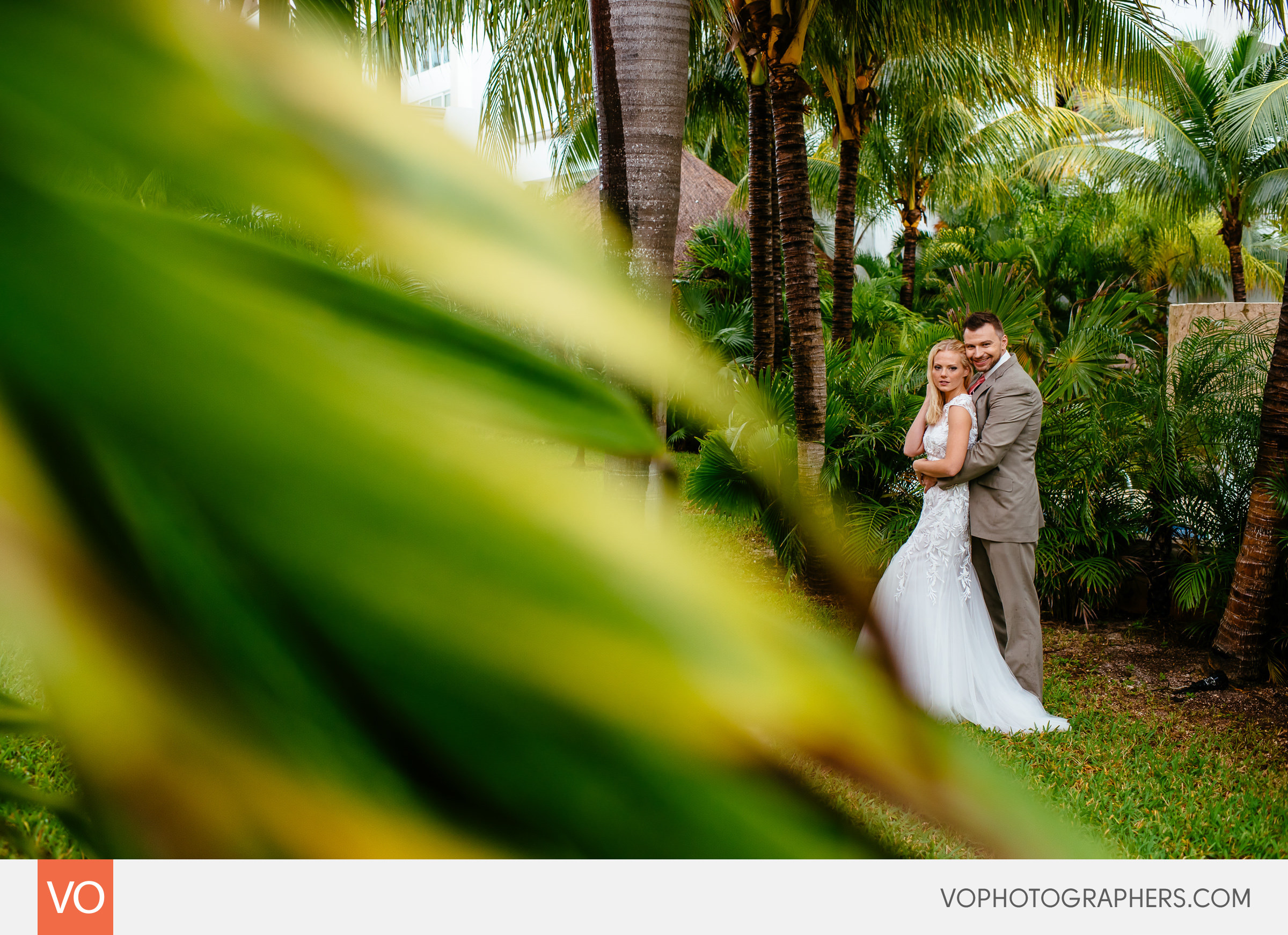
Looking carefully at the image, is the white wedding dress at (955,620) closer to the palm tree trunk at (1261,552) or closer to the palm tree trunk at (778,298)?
the palm tree trunk at (1261,552)

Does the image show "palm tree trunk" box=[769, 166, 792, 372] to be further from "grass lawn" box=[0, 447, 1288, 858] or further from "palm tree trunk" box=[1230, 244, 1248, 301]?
"palm tree trunk" box=[1230, 244, 1248, 301]

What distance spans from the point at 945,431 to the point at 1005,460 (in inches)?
10.8

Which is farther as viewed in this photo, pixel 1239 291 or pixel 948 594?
pixel 1239 291

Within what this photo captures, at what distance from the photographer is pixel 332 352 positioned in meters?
0.11

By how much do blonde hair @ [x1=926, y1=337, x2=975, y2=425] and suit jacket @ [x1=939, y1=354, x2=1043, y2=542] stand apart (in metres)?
0.10

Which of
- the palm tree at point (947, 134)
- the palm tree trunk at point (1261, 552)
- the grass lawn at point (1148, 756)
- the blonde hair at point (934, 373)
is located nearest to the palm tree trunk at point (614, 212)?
the grass lawn at point (1148, 756)

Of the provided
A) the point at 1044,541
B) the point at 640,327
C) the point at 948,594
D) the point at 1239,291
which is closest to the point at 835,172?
the point at 1239,291

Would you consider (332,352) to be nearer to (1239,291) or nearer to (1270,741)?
(1270,741)

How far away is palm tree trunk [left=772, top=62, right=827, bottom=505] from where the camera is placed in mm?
5172

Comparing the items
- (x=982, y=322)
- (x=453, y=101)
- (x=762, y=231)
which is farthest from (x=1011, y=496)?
(x=762, y=231)

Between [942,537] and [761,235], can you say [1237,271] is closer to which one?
[761,235]

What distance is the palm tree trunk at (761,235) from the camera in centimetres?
757

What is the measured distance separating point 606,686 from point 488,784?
0.02m
